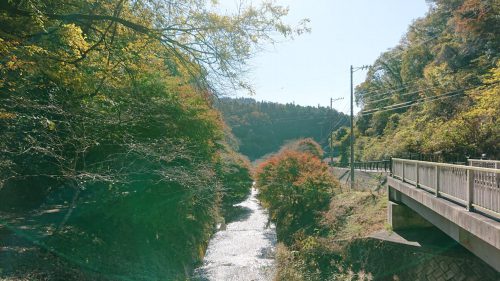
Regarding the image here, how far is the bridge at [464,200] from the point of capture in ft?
18.8

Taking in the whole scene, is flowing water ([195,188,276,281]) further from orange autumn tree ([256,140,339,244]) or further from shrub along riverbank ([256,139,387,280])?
orange autumn tree ([256,140,339,244])

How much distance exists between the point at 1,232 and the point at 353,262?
13.2 meters

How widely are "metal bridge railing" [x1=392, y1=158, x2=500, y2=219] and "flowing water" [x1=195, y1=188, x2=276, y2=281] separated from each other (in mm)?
11074

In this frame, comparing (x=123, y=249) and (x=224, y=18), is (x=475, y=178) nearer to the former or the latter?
(x=224, y=18)

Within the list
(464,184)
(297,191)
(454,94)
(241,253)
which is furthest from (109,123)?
(454,94)

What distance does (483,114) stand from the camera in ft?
70.3

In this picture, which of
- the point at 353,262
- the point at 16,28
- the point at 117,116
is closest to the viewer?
the point at 16,28

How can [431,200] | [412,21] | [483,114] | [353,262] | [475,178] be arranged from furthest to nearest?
[412,21], [483,114], [353,262], [431,200], [475,178]

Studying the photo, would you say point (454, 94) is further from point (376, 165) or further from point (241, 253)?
point (241, 253)

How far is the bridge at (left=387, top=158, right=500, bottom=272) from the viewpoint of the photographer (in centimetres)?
Answer: 573

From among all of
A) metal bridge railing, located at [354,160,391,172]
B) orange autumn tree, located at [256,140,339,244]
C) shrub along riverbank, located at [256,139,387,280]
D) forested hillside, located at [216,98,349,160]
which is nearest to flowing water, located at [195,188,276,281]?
shrub along riverbank, located at [256,139,387,280]

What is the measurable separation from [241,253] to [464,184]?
1951 cm

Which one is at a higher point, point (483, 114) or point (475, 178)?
point (483, 114)

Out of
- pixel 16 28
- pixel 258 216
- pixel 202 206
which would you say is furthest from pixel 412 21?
pixel 16 28
